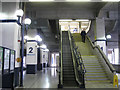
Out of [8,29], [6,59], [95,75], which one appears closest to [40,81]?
[95,75]

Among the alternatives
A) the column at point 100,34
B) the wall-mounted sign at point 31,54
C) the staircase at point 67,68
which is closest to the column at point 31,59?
the wall-mounted sign at point 31,54

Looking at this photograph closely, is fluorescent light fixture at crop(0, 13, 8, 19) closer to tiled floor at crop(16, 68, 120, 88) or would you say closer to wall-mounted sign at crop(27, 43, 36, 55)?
tiled floor at crop(16, 68, 120, 88)

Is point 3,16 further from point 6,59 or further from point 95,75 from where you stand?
point 95,75

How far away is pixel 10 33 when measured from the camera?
691 centimetres

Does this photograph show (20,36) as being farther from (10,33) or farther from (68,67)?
(68,67)

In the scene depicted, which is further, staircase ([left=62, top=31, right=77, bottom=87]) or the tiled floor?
staircase ([left=62, top=31, right=77, bottom=87])

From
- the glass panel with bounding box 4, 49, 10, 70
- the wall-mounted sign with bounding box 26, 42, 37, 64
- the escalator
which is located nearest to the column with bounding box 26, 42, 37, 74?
the wall-mounted sign with bounding box 26, 42, 37, 64

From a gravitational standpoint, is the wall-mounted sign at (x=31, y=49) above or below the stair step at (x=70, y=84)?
above

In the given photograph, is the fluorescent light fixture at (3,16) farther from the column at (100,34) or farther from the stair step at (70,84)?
the column at (100,34)

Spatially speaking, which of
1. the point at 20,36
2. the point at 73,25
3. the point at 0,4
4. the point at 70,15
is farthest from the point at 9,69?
the point at 73,25

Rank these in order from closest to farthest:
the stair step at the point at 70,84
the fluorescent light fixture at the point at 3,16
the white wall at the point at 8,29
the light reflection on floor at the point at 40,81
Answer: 1. the white wall at the point at 8,29
2. the fluorescent light fixture at the point at 3,16
3. the stair step at the point at 70,84
4. the light reflection on floor at the point at 40,81

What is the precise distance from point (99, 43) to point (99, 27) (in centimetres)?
142

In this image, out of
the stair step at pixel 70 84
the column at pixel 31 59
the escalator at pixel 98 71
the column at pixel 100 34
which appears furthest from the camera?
the column at pixel 31 59

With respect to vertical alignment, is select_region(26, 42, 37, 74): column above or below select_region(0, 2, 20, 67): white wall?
below
